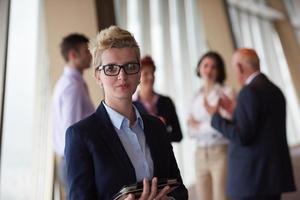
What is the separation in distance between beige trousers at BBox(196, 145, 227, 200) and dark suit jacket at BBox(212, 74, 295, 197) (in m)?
0.37

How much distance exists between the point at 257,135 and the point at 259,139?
0.02m

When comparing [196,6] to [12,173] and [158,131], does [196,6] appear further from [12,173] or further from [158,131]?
[158,131]

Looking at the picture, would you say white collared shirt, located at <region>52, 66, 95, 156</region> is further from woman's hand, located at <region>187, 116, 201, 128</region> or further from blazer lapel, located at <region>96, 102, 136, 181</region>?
woman's hand, located at <region>187, 116, 201, 128</region>

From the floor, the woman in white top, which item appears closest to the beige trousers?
the woman in white top

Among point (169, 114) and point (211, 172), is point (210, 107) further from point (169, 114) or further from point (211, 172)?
point (169, 114)

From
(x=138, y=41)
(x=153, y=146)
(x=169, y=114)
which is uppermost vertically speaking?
(x=138, y=41)

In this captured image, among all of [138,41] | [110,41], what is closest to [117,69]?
[110,41]

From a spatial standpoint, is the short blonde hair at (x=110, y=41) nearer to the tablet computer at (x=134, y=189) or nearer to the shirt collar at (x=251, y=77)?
the tablet computer at (x=134, y=189)

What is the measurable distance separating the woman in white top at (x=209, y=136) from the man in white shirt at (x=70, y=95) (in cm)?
93

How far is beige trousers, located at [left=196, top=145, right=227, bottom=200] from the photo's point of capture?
231 centimetres

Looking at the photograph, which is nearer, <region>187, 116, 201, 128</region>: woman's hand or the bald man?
the bald man

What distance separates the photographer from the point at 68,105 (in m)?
1.54

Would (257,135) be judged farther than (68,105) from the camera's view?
Yes

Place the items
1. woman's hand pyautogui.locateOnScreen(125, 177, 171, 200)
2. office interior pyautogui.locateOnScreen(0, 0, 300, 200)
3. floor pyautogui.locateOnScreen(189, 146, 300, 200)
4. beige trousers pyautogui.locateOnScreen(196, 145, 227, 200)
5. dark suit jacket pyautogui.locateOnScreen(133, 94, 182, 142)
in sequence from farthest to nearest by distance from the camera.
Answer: floor pyautogui.locateOnScreen(189, 146, 300, 200)
beige trousers pyautogui.locateOnScreen(196, 145, 227, 200)
dark suit jacket pyautogui.locateOnScreen(133, 94, 182, 142)
office interior pyautogui.locateOnScreen(0, 0, 300, 200)
woman's hand pyautogui.locateOnScreen(125, 177, 171, 200)
